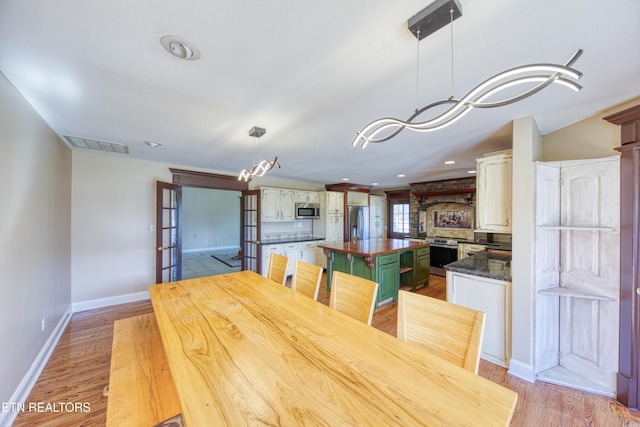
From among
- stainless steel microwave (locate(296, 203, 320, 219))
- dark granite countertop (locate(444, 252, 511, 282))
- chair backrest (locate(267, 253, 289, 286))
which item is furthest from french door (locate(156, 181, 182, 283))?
dark granite countertop (locate(444, 252, 511, 282))

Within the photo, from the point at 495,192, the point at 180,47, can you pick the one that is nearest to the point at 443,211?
the point at 495,192

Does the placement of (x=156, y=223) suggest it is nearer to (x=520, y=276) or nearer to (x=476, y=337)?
(x=476, y=337)

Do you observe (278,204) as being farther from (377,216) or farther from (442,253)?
(442,253)

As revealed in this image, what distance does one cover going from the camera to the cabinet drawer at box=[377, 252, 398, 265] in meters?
3.77

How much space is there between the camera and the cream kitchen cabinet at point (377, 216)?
7.37 m

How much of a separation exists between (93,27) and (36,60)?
663 mm

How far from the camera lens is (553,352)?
7.48 feet

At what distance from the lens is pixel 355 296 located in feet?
5.70

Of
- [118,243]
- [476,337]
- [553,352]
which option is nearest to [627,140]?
[553,352]

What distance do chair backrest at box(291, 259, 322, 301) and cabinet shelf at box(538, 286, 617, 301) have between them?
203 centimetres

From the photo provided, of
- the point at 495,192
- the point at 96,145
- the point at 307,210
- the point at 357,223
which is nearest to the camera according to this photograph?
the point at 495,192

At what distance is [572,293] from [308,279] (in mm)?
2330

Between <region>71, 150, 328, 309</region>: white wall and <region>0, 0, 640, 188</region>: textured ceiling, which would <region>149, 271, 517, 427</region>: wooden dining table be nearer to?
<region>0, 0, 640, 188</region>: textured ceiling

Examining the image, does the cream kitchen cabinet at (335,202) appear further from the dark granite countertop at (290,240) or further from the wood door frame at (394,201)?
the wood door frame at (394,201)
